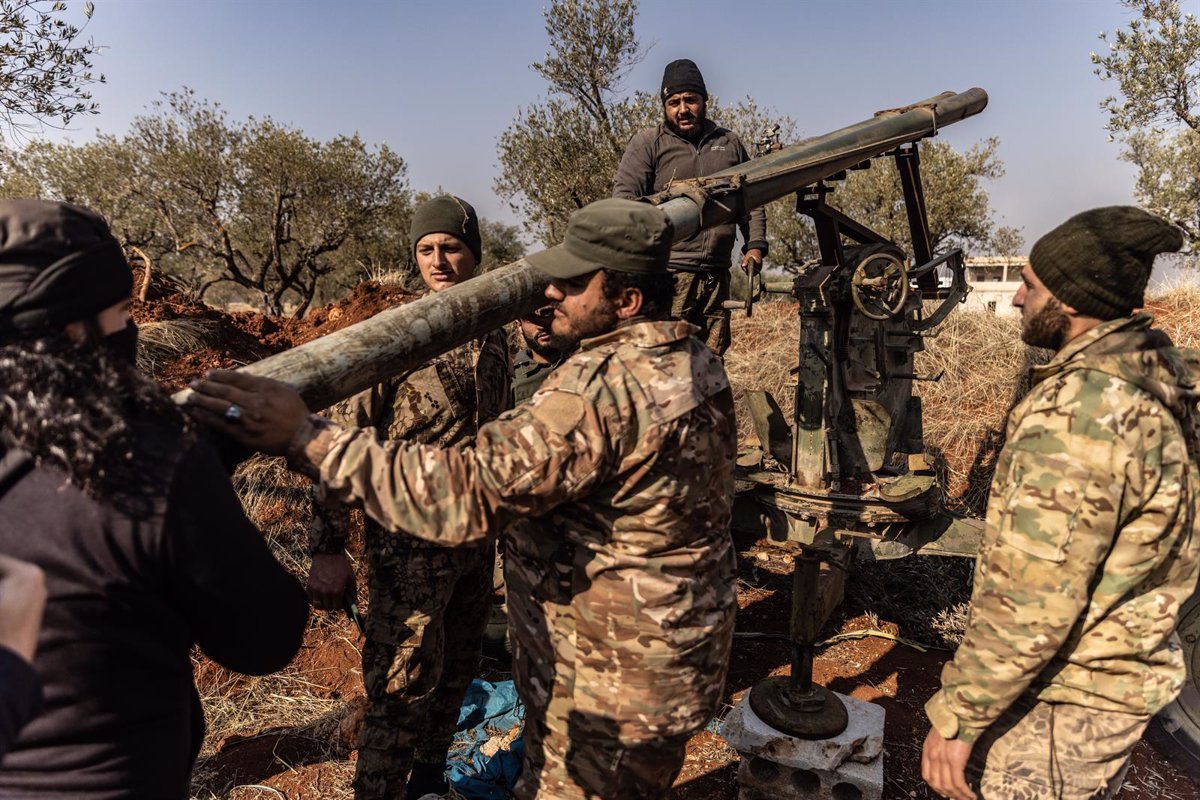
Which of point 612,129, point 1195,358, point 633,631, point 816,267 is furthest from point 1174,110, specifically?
point 633,631

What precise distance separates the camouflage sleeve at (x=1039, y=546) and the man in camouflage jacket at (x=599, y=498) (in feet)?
2.32

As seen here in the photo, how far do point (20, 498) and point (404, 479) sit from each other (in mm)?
705

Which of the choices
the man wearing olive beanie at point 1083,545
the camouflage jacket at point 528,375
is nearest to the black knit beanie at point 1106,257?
the man wearing olive beanie at point 1083,545

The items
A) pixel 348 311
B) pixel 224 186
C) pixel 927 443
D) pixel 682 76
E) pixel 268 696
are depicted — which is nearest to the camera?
pixel 268 696

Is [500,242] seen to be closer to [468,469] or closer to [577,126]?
[577,126]

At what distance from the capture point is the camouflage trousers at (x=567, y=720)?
2.06 metres

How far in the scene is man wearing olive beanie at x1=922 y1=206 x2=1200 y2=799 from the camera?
1.78 meters

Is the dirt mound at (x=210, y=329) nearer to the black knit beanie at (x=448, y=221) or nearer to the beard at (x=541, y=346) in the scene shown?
the beard at (x=541, y=346)

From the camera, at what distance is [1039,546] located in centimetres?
180

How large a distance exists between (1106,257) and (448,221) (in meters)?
2.35

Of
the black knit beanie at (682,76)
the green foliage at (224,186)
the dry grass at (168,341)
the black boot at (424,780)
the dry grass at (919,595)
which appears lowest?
the dry grass at (919,595)

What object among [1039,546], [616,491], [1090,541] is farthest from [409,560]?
[1090,541]

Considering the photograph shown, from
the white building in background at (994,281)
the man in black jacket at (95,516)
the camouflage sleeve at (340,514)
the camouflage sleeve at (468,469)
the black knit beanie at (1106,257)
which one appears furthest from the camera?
the white building in background at (994,281)

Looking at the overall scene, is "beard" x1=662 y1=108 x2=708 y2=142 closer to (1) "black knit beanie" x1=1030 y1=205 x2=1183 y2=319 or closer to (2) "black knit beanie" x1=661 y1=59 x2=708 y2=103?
(2) "black knit beanie" x1=661 y1=59 x2=708 y2=103
